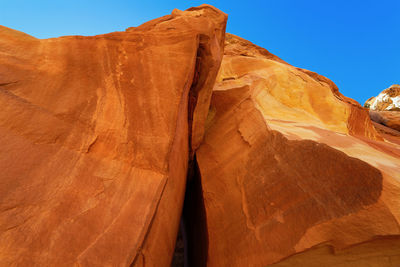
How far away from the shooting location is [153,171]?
2566 mm

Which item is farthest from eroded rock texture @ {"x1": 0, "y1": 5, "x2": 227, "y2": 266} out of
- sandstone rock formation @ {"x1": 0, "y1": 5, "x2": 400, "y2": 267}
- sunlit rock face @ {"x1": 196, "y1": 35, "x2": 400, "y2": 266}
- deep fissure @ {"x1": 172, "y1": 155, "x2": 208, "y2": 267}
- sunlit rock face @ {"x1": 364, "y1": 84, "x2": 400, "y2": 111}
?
sunlit rock face @ {"x1": 364, "y1": 84, "x2": 400, "y2": 111}

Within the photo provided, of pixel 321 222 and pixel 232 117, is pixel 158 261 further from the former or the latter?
pixel 232 117

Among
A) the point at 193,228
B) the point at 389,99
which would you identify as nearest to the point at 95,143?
the point at 193,228

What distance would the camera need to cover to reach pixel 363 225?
6.07 ft

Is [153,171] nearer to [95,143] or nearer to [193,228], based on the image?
[95,143]

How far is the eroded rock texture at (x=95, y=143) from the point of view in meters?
1.80

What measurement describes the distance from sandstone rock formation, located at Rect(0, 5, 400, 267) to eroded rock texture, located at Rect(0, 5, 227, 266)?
1cm

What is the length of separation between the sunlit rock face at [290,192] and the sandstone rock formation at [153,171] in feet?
0.04

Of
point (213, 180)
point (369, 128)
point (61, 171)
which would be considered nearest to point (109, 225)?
point (61, 171)

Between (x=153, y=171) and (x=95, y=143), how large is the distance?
78 cm

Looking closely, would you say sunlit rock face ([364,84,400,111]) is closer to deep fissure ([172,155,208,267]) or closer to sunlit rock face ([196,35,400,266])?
sunlit rock face ([196,35,400,266])

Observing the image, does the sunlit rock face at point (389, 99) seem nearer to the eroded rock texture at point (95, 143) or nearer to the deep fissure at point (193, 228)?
the deep fissure at point (193, 228)

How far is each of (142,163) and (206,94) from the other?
1.91m

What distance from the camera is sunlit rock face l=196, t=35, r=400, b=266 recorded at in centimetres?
190
